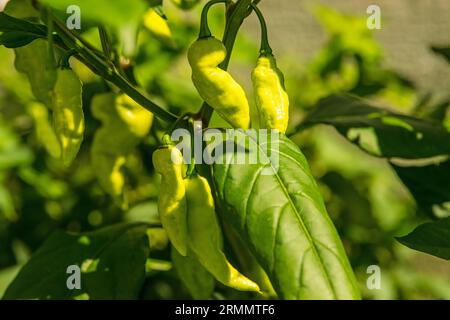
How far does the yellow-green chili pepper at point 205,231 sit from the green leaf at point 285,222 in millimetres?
28

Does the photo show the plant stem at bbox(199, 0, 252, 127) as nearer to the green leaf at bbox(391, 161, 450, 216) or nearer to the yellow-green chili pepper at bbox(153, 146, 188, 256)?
the yellow-green chili pepper at bbox(153, 146, 188, 256)

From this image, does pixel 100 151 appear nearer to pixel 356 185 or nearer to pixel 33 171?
pixel 33 171

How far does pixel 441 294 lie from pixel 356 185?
328 mm

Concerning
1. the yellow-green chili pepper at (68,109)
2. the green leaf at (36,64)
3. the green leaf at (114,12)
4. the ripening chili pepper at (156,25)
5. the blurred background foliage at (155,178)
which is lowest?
the blurred background foliage at (155,178)

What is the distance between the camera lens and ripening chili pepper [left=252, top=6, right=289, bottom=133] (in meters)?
0.93

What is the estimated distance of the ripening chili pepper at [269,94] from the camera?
0.93m

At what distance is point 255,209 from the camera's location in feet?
2.80

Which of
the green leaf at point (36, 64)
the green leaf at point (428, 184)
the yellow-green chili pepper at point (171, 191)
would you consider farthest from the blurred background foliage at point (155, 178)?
the yellow-green chili pepper at point (171, 191)

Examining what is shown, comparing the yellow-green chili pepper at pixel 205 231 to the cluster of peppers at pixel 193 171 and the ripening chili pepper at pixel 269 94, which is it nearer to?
the cluster of peppers at pixel 193 171

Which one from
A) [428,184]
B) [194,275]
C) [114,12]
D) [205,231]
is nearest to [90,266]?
[194,275]

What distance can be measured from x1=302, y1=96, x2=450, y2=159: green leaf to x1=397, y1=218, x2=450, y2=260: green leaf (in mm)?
254

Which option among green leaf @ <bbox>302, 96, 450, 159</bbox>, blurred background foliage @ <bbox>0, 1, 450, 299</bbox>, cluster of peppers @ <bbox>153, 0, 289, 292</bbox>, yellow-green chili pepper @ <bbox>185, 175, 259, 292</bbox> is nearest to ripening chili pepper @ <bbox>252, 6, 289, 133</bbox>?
cluster of peppers @ <bbox>153, 0, 289, 292</bbox>

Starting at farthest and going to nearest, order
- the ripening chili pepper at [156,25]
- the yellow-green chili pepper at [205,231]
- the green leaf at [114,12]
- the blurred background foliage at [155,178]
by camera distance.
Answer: the blurred background foliage at [155,178], the ripening chili pepper at [156,25], the yellow-green chili pepper at [205,231], the green leaf at [114,12]

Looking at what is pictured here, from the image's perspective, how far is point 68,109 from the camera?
0.95 metres
